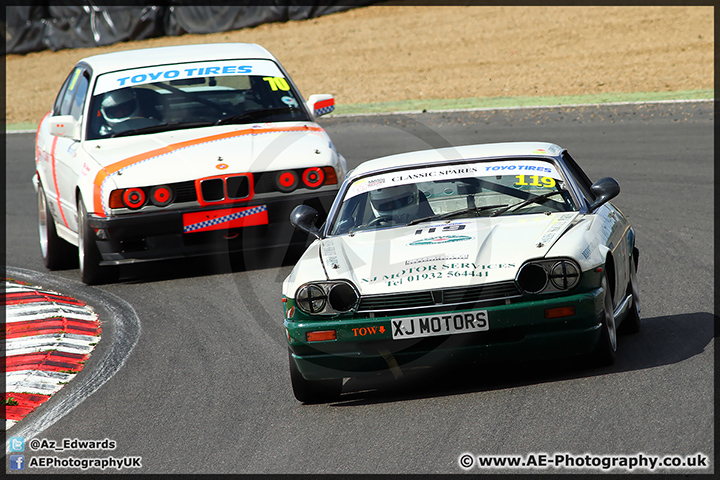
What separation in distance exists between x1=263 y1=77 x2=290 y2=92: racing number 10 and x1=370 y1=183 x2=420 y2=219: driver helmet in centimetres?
376

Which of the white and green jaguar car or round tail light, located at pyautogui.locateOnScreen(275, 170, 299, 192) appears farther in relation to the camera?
round tail light, located at pyautogui.locateOnScreen(275, 170, 299, 192)

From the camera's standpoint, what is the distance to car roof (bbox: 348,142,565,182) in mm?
6379

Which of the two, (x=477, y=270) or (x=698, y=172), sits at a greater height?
(x=477, y=270)

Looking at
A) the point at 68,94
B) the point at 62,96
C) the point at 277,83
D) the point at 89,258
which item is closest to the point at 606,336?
→ the point at 89,258

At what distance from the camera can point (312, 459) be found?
180 inches

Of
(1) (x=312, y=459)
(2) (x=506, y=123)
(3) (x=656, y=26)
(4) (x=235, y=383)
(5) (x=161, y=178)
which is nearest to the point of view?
(1) (x=312, y=459)

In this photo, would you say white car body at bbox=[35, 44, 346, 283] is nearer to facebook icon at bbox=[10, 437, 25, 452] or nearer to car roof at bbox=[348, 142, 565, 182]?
car roof at bbox=[348, 142, 565, 182]

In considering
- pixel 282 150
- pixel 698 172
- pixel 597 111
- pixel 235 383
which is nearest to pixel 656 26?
pixel 597 111

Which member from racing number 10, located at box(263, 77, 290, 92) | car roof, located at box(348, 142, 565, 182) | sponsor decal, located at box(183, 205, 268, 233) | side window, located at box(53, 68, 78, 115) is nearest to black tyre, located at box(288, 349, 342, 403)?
car roof, located at box(348, 142, 565, 182)

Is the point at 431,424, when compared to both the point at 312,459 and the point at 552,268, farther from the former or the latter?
the point at 552,268

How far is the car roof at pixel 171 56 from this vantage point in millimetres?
9812

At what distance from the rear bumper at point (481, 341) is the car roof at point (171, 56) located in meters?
5.32

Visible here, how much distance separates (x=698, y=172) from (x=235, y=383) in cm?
778

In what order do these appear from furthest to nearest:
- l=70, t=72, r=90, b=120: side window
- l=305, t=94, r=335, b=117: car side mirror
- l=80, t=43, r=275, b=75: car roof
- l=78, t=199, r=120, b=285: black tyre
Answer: l=305, t=94, r=335, b=117: car side mirror → l=80, t=43, r=275, b=75: car roof → l=70, t=72, r=90, b=120: side window → l=78, t=199, r=120, b=285: black tyre
